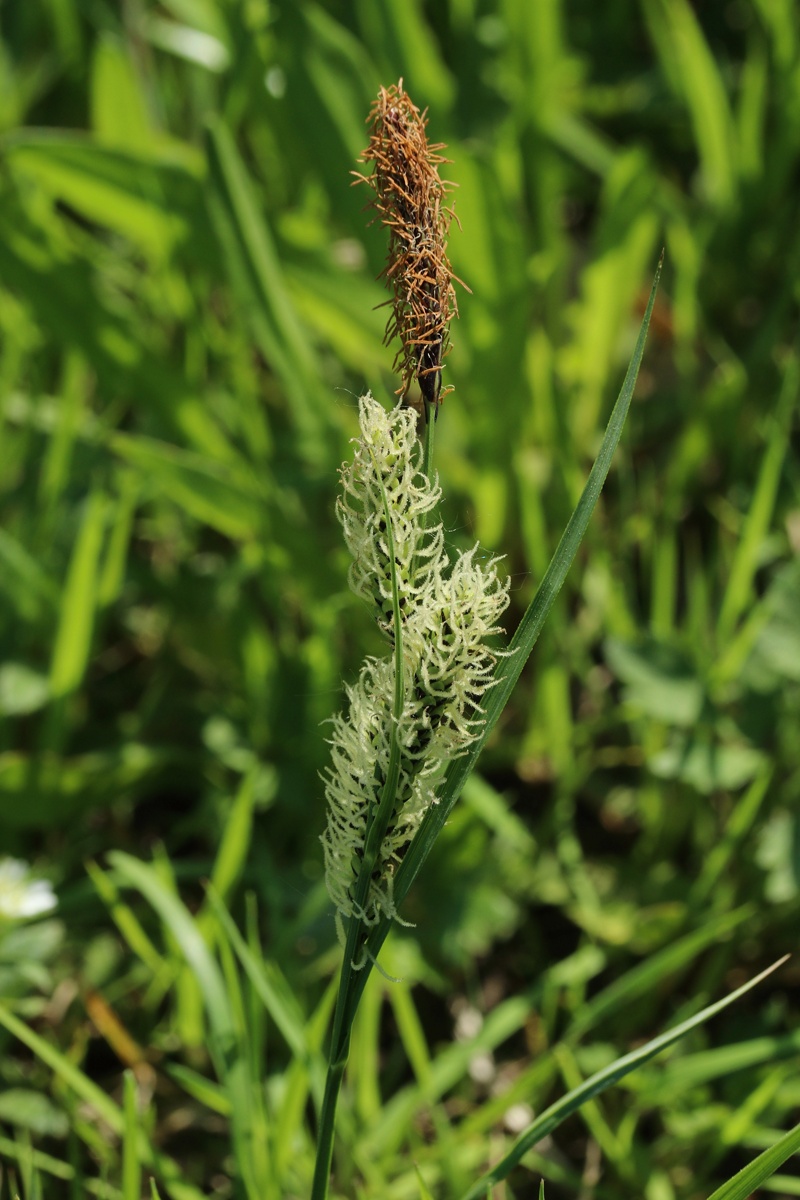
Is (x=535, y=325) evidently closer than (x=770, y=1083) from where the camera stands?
No

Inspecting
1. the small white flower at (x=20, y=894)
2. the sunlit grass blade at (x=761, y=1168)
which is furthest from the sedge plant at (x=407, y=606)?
the small white flower at (x=20, y=894)

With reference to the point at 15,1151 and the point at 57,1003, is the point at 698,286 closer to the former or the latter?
the point at 57,1003

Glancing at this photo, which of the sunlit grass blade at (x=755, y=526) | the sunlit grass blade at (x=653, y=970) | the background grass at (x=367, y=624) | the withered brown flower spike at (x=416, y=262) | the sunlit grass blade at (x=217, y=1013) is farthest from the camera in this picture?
the sunlit grass blade at (x=755, y=526)

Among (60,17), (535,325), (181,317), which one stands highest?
(60,17)

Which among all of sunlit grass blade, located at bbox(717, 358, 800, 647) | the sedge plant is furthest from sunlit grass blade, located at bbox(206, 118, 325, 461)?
the sedge plant

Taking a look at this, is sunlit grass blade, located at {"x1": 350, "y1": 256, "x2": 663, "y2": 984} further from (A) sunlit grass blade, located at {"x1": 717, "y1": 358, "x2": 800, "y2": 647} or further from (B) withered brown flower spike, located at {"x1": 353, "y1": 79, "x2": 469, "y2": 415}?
(A) sunlit grass blade, located at {"x1": 717, "y1": 358, "x2": 800, "y2": 647}

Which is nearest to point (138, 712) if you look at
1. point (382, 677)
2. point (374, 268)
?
point (374, 268)

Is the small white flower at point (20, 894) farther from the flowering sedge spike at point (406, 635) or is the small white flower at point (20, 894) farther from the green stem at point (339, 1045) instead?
the flowering sedge spike at point (406, 635)

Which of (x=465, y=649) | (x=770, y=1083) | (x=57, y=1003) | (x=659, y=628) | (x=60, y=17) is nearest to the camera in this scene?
(x=465, y=649)
